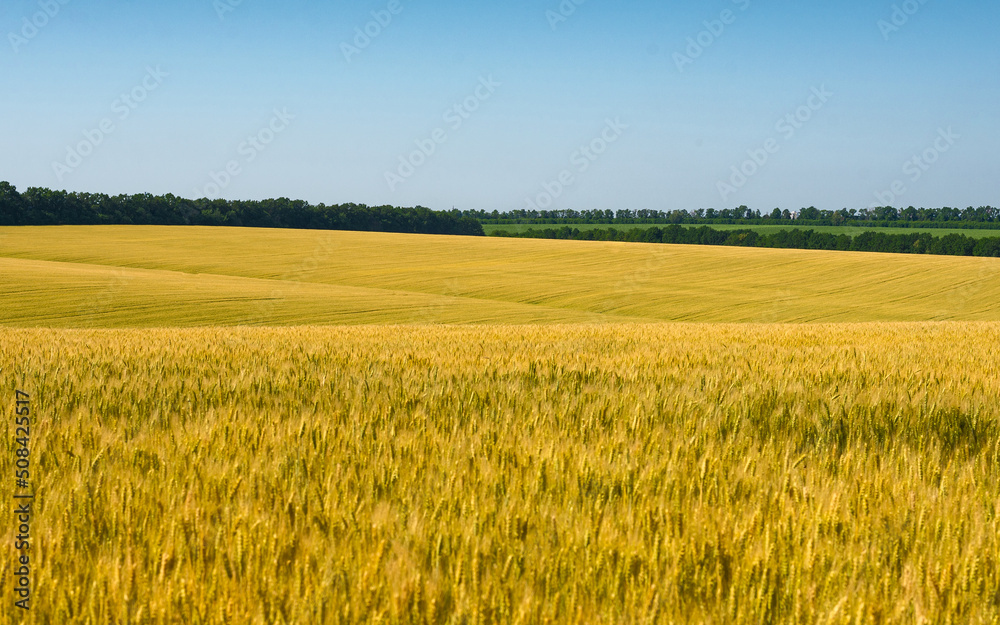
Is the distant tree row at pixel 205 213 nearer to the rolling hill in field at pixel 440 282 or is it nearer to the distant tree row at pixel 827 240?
the rolling hill in field at pixel 440 282

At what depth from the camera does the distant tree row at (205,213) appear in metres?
75.1

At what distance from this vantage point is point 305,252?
52.4 meters

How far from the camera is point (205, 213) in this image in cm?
8512

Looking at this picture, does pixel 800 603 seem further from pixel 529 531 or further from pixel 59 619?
pixel 59 619

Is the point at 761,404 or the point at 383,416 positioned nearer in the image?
the point at 383,416

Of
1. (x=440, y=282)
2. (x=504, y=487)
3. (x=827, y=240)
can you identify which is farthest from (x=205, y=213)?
(x=504, y=487)

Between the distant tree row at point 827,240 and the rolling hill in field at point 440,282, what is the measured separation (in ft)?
78.0

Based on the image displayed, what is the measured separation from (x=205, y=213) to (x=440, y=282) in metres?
55.7

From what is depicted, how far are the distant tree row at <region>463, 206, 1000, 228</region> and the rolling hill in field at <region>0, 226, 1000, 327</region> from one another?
231ft

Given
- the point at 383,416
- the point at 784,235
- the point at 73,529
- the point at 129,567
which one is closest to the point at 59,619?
the point at 129,567

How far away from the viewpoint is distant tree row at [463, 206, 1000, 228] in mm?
128875

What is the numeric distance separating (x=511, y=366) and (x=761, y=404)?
6.15 feet

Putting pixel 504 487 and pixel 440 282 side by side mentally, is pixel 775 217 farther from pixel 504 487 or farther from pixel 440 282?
pixel 504 487

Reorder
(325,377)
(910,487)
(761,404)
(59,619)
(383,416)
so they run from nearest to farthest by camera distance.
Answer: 1. (59,619)
2. (910,487)
3. (383,416)
4. (761,404)
5. (325,377)
